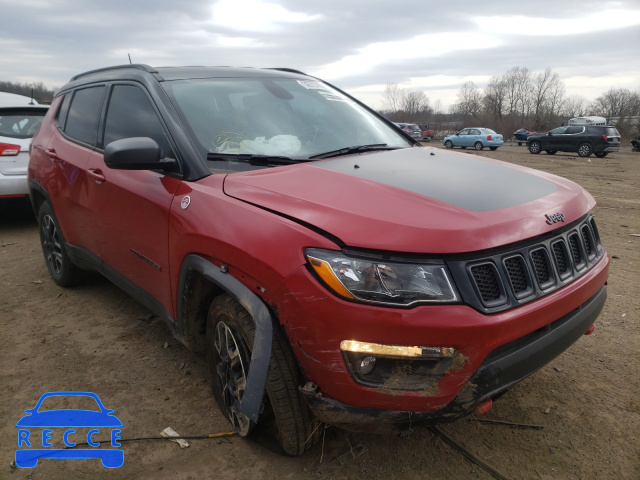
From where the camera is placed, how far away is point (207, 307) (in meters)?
2.45

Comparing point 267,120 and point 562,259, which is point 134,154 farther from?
point 562,259

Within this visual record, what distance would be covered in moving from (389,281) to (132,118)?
2.09 m

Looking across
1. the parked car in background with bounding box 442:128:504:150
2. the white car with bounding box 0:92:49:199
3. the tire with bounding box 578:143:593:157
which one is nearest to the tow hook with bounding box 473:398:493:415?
the white car with bounding box 0:92:49:199

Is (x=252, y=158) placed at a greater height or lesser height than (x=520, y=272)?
greater

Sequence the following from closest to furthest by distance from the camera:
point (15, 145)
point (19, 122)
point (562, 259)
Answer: point (562, 259) → point (15, 145) → point (19, 122)

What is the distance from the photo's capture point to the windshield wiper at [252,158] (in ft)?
8.12

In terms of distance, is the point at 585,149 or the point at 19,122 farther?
the point at 585,149

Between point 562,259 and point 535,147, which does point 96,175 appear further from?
point 535,147

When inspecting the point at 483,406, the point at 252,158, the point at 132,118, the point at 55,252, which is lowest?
the point at 55,252

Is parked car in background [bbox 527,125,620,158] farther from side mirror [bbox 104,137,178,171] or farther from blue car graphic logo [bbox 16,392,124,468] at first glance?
blue car graphic logo [bbox 16,392,124,468]

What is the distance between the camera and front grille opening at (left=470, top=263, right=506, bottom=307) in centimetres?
176

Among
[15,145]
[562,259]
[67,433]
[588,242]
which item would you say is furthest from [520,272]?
[15,145]

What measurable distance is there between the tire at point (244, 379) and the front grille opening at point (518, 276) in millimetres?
883

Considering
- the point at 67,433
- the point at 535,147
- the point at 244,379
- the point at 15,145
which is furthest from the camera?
the point at 535,147
